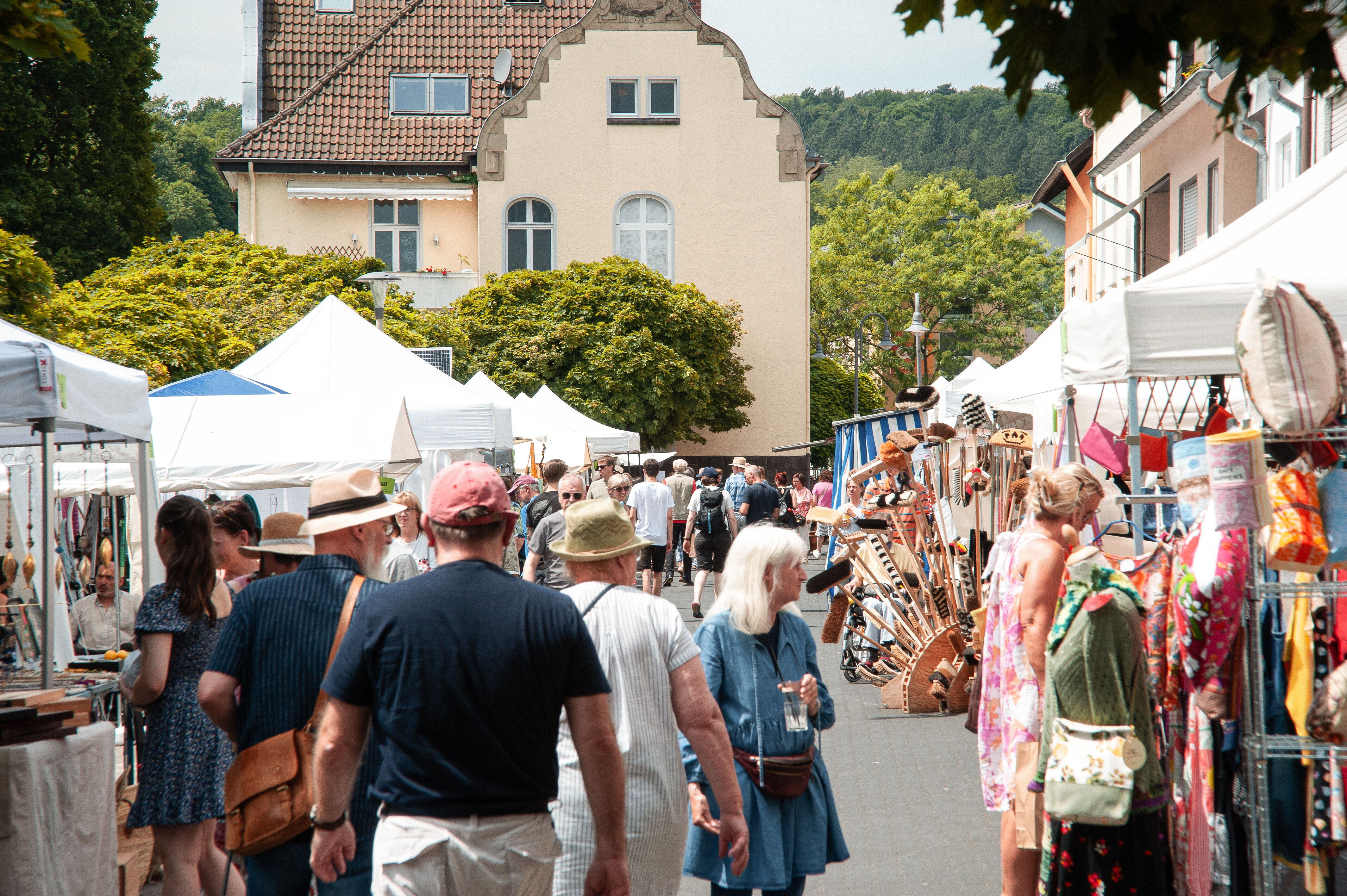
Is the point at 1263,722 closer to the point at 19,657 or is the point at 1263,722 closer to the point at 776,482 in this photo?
the point at 19,657

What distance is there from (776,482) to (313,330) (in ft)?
54.8

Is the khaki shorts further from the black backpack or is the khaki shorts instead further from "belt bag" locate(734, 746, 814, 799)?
the black backpack

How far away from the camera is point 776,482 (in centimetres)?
2773

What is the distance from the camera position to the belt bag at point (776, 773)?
14.0ft

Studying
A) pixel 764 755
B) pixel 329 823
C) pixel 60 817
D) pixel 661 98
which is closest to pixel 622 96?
pixel 661 98

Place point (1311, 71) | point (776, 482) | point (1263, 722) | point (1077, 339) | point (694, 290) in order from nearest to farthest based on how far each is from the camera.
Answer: point (1311, 71) < point (1263, 722) < point (1077, 339) < point (776, 482) < point (694, 290)

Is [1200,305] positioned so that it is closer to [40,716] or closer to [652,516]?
[40,716]

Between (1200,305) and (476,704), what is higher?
(1200,305)

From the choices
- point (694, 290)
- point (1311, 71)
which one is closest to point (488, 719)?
point (1311, 71)

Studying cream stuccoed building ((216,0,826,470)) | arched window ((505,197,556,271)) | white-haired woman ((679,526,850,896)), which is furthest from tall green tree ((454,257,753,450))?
white-haired woman ((679,526,850,896))

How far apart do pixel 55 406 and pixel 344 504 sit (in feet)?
6.91

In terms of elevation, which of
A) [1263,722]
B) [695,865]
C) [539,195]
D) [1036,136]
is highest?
[1036,136]

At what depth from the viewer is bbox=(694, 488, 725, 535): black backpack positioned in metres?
16.3

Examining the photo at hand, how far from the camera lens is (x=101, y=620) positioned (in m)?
9.20
